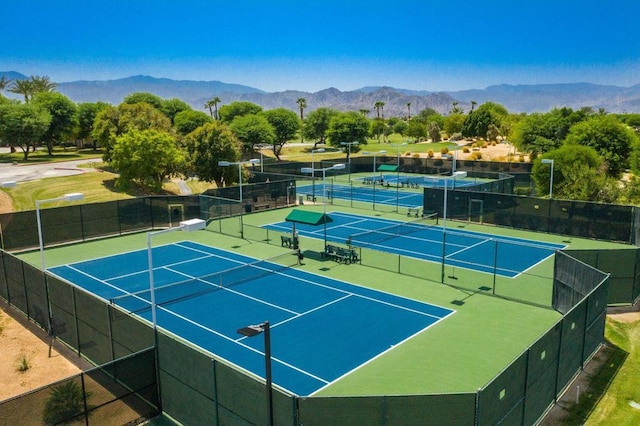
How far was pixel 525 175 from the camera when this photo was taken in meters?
51.4

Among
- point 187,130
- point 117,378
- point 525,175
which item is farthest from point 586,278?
point 187,130

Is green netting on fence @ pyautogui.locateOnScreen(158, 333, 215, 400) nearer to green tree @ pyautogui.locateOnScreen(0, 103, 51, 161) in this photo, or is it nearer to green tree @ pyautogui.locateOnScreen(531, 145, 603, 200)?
green tree @ pyautogui.locateOnScreen(531, 145, 603, 200)

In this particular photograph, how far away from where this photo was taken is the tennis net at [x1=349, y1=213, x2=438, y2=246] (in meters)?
32.4

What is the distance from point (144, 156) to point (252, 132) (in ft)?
101

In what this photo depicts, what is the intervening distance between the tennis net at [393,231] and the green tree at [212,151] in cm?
1880

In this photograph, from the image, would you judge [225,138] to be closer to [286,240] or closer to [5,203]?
[5,203]

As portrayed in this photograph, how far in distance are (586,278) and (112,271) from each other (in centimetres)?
2190

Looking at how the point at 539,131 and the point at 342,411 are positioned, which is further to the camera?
the point at 539,131

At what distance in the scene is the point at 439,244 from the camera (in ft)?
104

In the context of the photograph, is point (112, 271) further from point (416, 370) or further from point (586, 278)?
point (586, 278)

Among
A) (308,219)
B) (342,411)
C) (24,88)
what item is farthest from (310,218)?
(24,88)

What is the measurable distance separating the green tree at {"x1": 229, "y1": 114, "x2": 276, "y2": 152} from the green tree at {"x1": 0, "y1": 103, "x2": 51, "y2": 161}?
26.0m

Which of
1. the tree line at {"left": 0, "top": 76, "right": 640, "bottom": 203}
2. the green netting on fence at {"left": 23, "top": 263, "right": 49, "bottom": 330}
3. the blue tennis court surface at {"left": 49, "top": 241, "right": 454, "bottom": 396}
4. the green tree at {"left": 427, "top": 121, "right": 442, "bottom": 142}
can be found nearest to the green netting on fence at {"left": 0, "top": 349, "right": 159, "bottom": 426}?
the blue tennis court surface at {"left": 49, "top": 241, "right": 454, "bottom": 396}

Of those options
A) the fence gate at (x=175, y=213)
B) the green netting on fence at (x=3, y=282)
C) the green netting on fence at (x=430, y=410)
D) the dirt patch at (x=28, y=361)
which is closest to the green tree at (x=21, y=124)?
the fence gate at (x=175, y=213)
